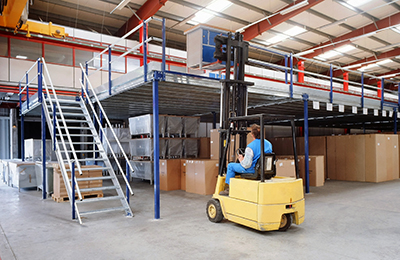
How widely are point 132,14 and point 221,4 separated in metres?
4.44

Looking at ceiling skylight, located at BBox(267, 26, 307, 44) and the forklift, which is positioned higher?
ceiling skylight, located at BBox(267, 26, 307, 44)

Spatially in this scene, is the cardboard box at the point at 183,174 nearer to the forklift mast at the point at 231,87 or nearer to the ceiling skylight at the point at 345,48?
the forklift mast at the point at 231,87

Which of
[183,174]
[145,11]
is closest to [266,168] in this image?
[183,174]

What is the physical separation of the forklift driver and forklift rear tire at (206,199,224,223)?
506mm

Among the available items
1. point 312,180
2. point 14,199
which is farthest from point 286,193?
point 14,199

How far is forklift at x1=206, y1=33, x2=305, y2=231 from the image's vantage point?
483 cm

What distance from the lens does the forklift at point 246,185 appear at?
4.83 meters

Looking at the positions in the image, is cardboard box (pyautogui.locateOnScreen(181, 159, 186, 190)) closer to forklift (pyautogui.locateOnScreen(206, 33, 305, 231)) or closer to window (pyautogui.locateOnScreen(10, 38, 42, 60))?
forklift (pyautogui.locateOnScreen(206, 33, 305, 231))

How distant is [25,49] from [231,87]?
12.0 metres

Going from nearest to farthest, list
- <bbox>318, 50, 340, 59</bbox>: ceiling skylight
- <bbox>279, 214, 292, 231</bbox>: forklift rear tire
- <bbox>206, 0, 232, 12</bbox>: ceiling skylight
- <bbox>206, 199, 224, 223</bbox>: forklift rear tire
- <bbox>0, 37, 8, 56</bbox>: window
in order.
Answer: <bbox>279, 214, 292, 231</bbox>: forklift rear tire
<bbox>206, 199, 224, 223</bbox>: forklift rear tire
<bbox>0, 37, 8, 56</bbox>: window
<bbox>206, 0, 232, 12</bbox>: ceiling skylight
<bbox>318, 50, 340, 59</bbox>: ceiling skylight

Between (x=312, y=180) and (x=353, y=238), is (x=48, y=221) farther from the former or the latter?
(x=312, y=180)

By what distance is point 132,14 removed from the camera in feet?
49.6

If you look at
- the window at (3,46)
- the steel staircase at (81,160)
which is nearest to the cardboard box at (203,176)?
the steel staircase at (81,160)

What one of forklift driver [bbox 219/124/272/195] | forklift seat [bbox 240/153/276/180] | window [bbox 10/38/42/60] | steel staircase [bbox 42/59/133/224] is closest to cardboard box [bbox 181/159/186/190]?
steel staircase [bbox 42/59/133/224]
